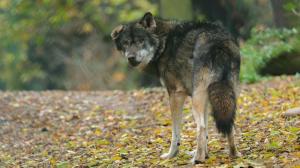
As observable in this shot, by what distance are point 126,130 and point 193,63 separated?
4.38 metres

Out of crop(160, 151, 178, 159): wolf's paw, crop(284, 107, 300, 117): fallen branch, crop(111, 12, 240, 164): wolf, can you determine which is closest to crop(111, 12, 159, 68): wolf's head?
crop(111, 12, 240, 164): wolf

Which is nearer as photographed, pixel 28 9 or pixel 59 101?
pixel 59 101

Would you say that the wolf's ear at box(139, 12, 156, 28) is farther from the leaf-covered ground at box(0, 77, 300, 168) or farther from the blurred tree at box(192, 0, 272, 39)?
the blurred tree at box(192, 0, 272, 39)

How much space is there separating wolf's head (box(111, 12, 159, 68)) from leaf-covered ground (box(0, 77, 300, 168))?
51.9 inches

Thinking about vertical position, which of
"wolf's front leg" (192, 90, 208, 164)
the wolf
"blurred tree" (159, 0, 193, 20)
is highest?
"blurred tree" (159, 0, 193, 20)

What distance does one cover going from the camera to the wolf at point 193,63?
733cm

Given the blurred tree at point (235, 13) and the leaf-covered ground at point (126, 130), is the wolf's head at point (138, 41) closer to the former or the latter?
the leaf-covered ground at point (126, 130)

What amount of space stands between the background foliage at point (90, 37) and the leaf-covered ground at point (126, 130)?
2.93 metres

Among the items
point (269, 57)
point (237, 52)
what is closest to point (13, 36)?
point (269, 57)

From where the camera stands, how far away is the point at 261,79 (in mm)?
15875

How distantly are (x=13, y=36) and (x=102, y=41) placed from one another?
5.90 metres

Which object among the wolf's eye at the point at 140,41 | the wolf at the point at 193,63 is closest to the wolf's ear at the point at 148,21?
the wolf at the point at 193,63

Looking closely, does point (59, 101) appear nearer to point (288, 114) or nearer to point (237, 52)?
point (288, 114)

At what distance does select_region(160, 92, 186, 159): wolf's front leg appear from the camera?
8.23 m
